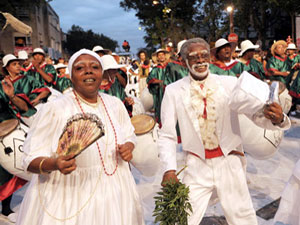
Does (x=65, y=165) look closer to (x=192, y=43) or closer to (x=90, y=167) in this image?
(x=90, y=167)

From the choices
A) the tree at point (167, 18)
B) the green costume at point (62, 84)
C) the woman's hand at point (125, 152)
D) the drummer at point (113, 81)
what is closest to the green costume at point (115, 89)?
the drummer at point (113, 81)

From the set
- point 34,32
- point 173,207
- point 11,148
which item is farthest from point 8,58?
point 34,32

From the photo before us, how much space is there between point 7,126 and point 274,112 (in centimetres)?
322

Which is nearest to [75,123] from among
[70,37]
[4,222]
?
[4,222]

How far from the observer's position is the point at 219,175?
8.86ft

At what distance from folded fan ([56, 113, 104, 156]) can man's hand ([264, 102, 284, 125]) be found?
1.14 meters

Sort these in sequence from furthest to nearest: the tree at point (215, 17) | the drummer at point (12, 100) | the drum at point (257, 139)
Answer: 1. the tree at point (215, 17)
2. the drummer at point (12, 100)
3. the drum at point (257, 139)

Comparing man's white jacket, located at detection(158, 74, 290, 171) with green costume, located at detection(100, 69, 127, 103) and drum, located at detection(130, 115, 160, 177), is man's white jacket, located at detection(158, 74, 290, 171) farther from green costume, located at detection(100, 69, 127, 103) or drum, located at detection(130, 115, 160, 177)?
green costume, located at detection(100, 69, 127, 103)

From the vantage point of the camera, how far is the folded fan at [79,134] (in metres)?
1.97

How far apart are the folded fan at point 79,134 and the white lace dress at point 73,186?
0.27 m

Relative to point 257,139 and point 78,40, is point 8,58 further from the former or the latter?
point 78,40

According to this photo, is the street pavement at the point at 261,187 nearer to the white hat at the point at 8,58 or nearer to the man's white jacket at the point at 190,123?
the man's white jacket at the point at 190,123

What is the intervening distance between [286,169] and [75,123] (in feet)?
14.7

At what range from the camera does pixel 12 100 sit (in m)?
4.14
